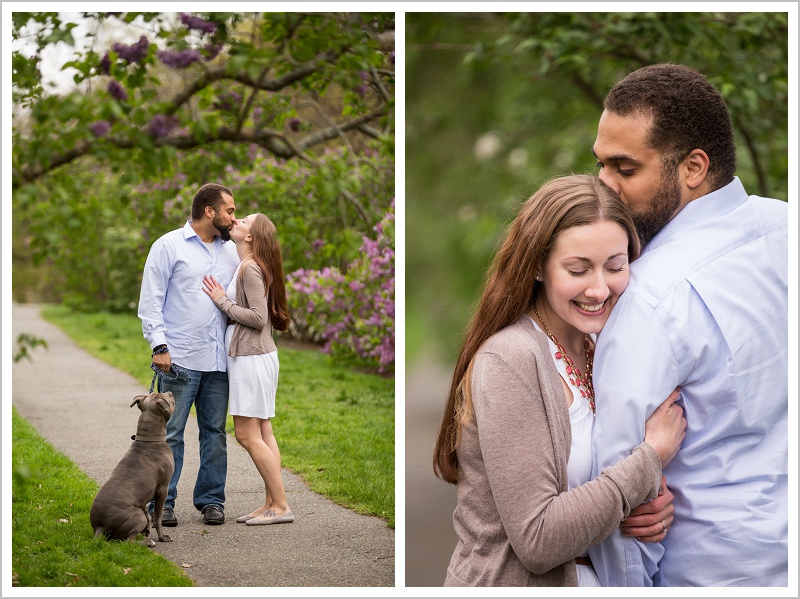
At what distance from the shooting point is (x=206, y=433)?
10.2 ft

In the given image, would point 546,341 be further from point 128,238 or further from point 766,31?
point 128,238

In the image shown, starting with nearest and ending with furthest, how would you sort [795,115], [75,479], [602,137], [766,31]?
[602,137] → [795,115] → [75,479] → [766,31]

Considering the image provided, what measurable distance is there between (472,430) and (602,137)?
2.47ft

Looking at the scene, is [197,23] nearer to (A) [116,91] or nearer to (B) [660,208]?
(A) [116,91]

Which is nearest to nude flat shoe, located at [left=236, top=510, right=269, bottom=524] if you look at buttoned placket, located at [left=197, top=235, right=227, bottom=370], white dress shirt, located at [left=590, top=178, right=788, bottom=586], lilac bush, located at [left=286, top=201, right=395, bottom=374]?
buttoned placket, located at [left=197, top=235, right=227, bottom=370]

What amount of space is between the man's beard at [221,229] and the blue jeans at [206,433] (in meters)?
0.47

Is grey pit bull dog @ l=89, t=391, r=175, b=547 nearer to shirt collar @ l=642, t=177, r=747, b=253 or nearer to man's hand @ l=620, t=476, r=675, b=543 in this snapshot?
man's hand @ l=620, t=476, r=675, b=543

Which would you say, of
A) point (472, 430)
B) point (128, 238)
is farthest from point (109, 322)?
point (472, 430)

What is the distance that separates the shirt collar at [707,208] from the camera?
2037mm

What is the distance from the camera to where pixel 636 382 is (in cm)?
188

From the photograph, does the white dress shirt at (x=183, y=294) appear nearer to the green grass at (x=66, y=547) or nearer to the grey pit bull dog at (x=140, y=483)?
the grey pit bull dog at (x=140, y=483)

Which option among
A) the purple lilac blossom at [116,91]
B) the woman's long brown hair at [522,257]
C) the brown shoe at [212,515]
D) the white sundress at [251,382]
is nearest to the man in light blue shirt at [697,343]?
the woman's long brown hair at [522,257]

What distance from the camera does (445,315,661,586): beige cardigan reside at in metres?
1.79

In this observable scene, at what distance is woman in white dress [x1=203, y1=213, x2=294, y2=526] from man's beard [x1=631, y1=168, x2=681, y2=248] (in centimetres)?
133
